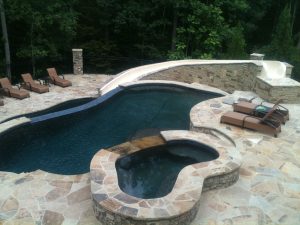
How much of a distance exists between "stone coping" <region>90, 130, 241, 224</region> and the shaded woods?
10.5m

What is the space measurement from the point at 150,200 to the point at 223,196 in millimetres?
1523

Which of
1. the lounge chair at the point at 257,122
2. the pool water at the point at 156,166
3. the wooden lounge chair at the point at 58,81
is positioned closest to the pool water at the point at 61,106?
the wooden lounge chair at the point at 58,81

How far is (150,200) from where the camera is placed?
4473 millimetres

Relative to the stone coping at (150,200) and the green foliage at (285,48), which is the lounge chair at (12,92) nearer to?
the stone coping at (150,200)

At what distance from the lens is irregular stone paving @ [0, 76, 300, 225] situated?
15.3 feet

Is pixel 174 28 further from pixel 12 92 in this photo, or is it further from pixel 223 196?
pixel 223 196

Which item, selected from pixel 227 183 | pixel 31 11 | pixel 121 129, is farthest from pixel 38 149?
pixel 31 11

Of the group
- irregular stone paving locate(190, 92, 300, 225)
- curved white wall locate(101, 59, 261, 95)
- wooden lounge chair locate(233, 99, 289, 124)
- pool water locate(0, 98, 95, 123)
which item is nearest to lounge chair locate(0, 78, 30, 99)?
pool water locate(0, 98, 95, 123)

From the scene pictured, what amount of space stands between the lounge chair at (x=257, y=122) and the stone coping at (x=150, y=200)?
158 centimetres

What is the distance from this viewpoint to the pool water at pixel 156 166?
530cm

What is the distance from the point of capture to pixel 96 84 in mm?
12773

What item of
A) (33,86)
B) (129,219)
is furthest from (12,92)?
(129,219)

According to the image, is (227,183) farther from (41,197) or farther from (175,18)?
(175,18)

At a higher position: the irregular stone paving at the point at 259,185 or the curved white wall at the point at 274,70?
the curved white wall at the point at 274,70
